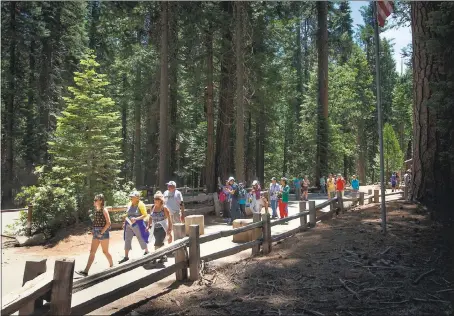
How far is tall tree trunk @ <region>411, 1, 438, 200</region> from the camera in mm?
10547

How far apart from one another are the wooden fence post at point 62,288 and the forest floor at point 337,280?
1176mm

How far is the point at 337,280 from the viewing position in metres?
6.35

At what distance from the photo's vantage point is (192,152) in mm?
39875

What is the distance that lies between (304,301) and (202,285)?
177 cm

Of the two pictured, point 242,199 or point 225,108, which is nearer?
point 242,199


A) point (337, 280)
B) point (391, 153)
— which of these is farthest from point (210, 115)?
point (391, 153)

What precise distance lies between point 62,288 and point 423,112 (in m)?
10.1

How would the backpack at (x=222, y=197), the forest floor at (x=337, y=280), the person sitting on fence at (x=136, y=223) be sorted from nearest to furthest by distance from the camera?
the forest floor at (x=337, y=280) < the person sitting on fence at (x=136, y=223) < the backpack at (x=222, y=197)

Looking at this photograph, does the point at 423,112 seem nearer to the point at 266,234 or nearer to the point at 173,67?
the point at 266,234

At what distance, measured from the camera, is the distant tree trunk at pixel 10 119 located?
3036 centimetres

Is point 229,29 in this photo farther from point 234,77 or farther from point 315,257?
point 315,257

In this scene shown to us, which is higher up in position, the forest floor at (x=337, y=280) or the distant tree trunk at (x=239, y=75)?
the distant tree trunk at (x=239, y=75)

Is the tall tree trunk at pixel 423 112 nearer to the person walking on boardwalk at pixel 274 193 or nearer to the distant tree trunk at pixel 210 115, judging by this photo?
the person walking on boardwalk at pixel 274 193

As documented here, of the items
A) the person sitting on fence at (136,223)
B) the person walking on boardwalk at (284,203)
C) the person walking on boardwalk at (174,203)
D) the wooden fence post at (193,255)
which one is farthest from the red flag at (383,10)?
the person walking on boardwalk at (284,203)
